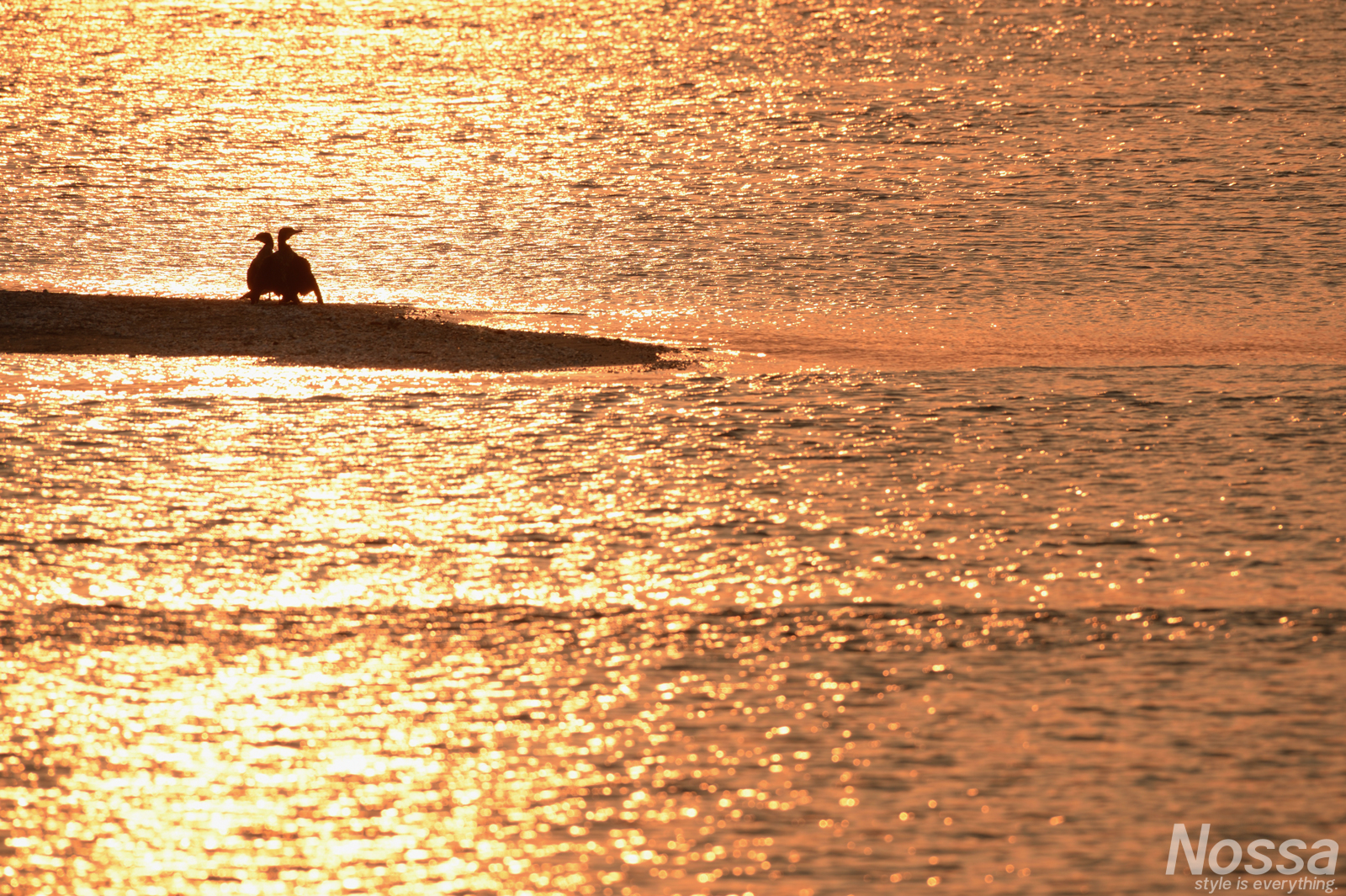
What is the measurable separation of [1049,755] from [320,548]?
497cm

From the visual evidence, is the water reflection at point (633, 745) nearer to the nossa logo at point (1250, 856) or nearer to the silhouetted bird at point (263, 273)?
the nossa logo at point (1250, 856)

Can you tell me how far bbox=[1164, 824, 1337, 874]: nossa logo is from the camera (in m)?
7.78

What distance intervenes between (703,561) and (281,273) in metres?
10.1

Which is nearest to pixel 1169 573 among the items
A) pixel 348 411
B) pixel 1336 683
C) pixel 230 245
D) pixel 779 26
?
pixel 1336 683

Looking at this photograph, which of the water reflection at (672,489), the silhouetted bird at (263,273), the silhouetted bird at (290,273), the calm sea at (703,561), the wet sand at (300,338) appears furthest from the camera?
the silhouetted bird at (263,273)

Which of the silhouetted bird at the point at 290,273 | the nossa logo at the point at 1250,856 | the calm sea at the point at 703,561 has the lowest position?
the nossa logo at the point at 1250,856

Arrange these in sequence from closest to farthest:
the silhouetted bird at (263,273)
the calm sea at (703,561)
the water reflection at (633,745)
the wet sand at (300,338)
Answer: the water reflection at (633,745), the calm sea at (703,561), the wet sand at (300,338), the silhouetted bird at (263,273)

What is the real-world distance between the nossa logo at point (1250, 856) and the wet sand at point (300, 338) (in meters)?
10.6

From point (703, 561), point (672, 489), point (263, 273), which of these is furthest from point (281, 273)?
point (703, 561)

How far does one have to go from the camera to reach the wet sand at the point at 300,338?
1825cm

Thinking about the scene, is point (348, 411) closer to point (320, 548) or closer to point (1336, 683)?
point (320, 548)

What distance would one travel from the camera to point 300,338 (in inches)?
744

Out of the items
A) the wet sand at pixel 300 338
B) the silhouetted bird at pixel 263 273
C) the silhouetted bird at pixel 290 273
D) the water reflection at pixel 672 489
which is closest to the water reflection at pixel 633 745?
the water reflection at pixel 672 489

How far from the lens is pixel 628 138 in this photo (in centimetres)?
3722
